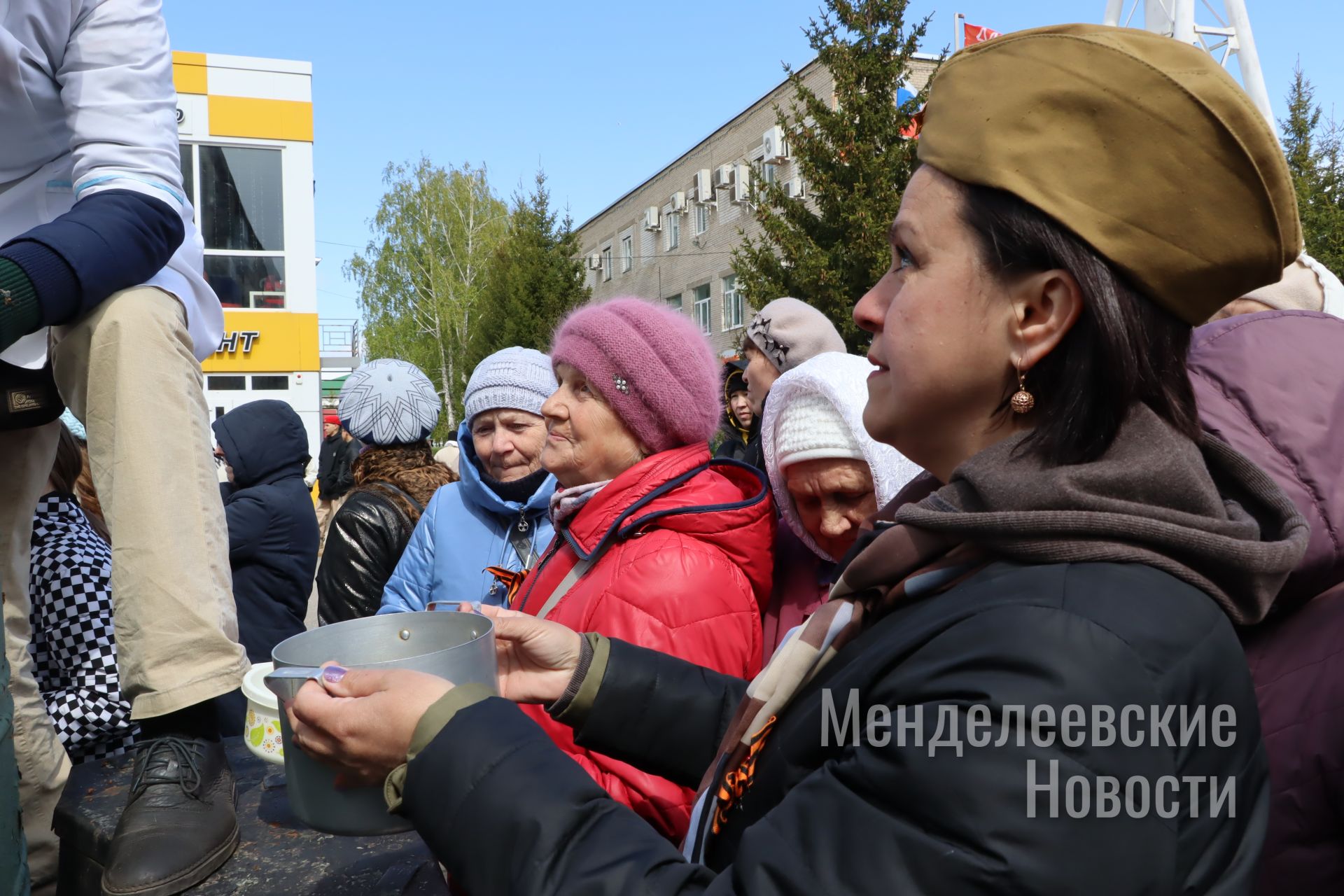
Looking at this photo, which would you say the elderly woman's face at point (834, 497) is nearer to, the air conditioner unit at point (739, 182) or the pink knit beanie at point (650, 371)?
the pink knit beanie at point (650, 371)

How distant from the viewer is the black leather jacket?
387 cm

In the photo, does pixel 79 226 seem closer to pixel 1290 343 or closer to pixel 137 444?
pixel 137 444

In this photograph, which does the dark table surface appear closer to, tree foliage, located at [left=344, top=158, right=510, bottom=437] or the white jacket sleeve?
the white jacket sleeve

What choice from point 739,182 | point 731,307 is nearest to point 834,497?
point 739,182

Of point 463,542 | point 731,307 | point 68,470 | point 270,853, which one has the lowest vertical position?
point 270,853

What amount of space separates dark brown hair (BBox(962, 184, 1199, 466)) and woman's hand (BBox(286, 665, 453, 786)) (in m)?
0.77

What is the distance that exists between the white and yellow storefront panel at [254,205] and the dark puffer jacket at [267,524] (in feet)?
41.3

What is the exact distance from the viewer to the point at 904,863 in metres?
0.88

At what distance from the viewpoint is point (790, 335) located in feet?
15.4

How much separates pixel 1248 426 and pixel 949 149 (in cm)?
57

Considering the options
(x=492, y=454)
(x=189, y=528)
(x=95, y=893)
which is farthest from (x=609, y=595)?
(x=492, y=454)

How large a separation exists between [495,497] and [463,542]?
200 mm

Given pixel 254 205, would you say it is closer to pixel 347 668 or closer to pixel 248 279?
pixel 248 279

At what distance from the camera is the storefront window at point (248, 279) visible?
16219mm
